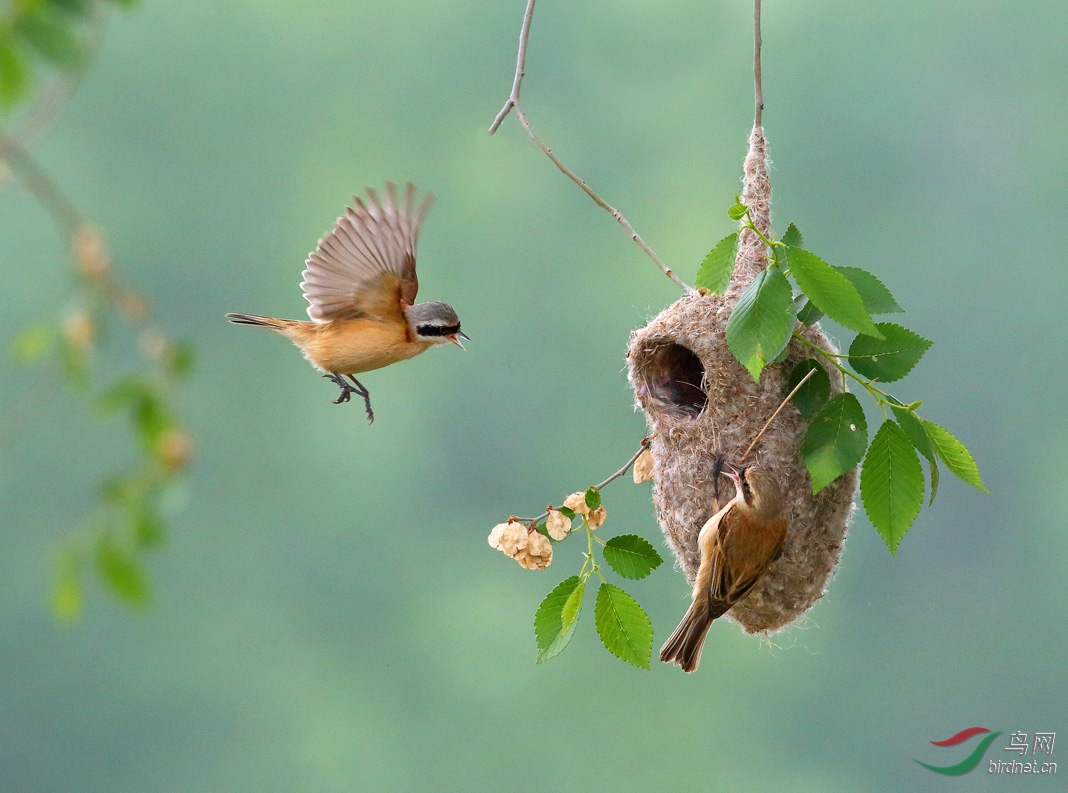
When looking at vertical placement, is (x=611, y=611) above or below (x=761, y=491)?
below

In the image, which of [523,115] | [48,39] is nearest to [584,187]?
[523,115]

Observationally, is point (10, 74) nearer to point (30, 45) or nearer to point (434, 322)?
point (30, 45)

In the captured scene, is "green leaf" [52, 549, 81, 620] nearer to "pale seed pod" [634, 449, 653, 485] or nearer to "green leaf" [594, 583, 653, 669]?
"green leaf" [594, 583, 653, 669]

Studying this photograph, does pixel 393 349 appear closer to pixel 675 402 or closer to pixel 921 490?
pixel 675 402

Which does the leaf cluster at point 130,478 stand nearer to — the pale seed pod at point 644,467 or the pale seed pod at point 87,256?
the pale seed pod at point 87,256

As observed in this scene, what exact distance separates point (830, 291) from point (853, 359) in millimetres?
290

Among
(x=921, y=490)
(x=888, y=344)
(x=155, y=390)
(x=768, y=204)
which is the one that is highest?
(x=768, y=204)

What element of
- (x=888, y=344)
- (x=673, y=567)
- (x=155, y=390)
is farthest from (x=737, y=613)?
(x=155, y=390)

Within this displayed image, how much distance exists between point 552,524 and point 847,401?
62cm

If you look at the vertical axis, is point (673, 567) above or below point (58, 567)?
above

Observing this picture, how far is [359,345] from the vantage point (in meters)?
2.10

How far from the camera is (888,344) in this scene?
2.03 meters

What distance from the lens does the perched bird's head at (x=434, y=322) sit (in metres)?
2.05

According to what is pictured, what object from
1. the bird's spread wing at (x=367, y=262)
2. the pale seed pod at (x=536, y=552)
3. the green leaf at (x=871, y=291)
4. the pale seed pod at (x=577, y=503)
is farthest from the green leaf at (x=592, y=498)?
the green leaf at (x=871, y=291)
